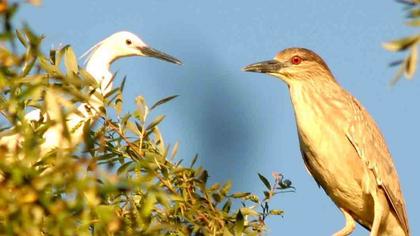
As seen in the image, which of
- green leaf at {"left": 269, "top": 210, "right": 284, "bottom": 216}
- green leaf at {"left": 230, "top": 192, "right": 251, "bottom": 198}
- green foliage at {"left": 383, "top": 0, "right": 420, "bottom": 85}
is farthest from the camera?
green leaf at {"left": 269, "top": 210, "right": 284, "bottom": 216}

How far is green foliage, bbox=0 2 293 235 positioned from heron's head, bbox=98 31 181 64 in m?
4.34

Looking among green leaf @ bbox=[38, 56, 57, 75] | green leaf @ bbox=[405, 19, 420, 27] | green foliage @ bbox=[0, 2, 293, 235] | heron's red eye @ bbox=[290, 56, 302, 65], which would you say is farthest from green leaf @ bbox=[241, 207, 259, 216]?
heron's red eye @ bbox=[290, 56, 302, 65]

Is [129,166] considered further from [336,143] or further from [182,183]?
[336,143]

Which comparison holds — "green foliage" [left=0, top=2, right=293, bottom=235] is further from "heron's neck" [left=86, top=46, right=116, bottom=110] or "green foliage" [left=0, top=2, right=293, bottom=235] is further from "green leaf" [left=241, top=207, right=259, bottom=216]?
"heron's neck" [left=86, top=46, right=116, bottom=110]

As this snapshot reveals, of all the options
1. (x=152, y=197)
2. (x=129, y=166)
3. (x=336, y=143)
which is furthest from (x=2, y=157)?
(x=336, y=143)

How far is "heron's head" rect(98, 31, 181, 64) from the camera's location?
887 cm

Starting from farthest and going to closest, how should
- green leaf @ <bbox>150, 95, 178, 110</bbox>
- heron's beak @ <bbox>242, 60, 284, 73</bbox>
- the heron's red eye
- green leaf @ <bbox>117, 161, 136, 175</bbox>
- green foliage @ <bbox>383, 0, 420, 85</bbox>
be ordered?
the heron's red eye < heron's beak @ <bbox>242, 60, 284, 73</bbox> < green leaf @ <bbox>150, 95, 178, 110</bbox> < green leaf @ <bbox>117, 161, 136, 175</bbox> < green foliage @ <bbox>383, 0, 420, 85</bbox>

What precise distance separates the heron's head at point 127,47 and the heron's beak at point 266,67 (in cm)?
183

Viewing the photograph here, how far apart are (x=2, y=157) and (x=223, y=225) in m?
2.16

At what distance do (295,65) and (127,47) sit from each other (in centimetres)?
225

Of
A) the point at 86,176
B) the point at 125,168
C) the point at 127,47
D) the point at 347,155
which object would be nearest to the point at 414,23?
the point at 86,176

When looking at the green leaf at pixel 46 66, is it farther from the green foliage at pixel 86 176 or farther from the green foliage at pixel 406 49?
the green foliage at pixel 406 49

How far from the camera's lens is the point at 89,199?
7.50 ft

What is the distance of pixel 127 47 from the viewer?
9258 millimetres
